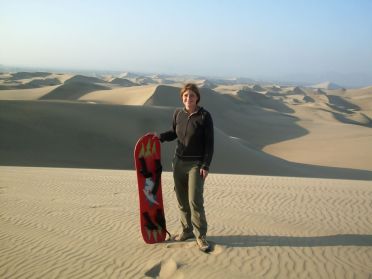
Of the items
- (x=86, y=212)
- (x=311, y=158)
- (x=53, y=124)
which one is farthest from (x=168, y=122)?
(x=86, y=212)

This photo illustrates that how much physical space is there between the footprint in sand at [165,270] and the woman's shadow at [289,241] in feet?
3.25

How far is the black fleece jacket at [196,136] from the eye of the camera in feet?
16.4

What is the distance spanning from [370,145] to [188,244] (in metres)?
27.0

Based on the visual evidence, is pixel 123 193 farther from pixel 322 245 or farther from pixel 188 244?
pixel 322 245

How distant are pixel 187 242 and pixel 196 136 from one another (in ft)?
5.04

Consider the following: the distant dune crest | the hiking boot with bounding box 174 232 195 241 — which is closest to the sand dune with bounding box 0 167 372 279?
the hiking boot with bounding box 174 232 195 241

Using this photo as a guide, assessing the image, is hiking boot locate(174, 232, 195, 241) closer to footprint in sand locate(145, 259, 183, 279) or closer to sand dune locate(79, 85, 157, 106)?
footprint in sand locate(145, 259, 183, 279)

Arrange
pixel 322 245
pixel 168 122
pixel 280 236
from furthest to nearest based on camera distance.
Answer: pixel 168 122 → pixel 280 236 → pixel 322 245

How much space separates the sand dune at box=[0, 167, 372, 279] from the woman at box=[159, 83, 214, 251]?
0.53 metres

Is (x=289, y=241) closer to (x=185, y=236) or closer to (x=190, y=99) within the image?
(x=185, y=236)

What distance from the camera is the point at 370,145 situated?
94.8ft

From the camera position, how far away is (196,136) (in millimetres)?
5020

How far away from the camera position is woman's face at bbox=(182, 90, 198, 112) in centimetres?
498

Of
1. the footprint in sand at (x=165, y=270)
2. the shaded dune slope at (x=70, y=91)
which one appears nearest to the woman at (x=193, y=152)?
the footprint in sand at (x=165, y=270)
